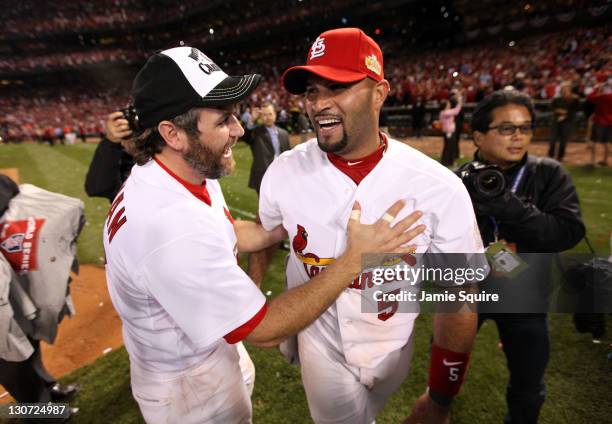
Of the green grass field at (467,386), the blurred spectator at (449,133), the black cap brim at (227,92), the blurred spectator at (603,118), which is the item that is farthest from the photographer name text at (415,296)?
the blurred spectator at (603,118)

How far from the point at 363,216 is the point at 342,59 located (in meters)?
0.89

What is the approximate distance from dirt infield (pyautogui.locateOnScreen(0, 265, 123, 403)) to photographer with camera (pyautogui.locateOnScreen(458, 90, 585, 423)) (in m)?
4.07

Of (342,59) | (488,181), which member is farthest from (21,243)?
(488,181)

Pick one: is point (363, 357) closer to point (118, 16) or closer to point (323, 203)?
point (323, 203)

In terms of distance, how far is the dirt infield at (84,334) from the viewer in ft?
13.4

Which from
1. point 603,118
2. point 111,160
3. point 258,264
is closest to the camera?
point 258,264

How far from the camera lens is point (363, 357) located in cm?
207

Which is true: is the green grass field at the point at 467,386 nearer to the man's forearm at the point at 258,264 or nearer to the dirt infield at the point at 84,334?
the dirt infield at the point at 84,334

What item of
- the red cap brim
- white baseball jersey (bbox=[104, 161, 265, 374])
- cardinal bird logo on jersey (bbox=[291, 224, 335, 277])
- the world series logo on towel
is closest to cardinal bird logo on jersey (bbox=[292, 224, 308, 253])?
cardinal bird logo on jersey (bbox=[291, 224, 335, 277])

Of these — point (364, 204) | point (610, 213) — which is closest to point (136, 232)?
point (364, 204)

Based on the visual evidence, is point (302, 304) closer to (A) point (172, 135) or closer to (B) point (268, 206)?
(B) point (268, 206)

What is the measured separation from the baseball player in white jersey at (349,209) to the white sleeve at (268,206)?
0.06 feet

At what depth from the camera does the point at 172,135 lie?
6.32 feet

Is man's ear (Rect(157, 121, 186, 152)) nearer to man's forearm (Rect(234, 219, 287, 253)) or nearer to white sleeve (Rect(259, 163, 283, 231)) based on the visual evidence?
white sleeve (Rect(259, 163, 283, 231))
